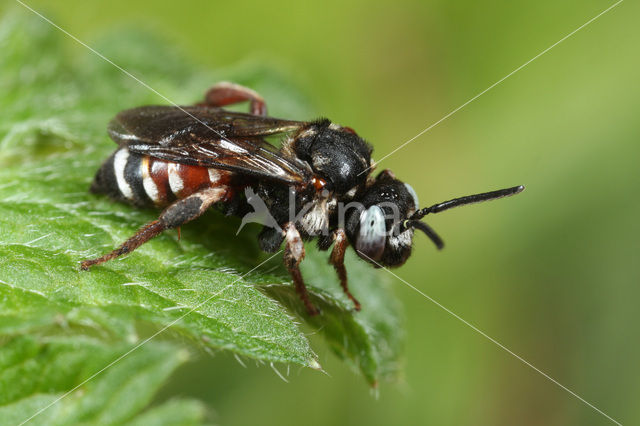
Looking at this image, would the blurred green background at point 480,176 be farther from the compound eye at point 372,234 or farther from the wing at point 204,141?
the compound eye at point 372,234

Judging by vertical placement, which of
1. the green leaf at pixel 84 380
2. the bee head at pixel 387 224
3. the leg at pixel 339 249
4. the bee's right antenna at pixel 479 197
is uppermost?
the bee's right antenna at pixel 479 197

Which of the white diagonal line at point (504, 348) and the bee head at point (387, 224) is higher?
the bee head at point (387, 224)

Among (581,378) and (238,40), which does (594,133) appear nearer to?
(581,378)

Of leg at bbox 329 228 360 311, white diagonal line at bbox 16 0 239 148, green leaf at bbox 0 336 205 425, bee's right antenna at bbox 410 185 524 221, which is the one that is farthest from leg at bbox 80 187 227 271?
bee's right antenna at bbox 410 185 524 221

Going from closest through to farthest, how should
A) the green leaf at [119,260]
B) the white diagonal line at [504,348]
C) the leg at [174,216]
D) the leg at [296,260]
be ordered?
the green leaf at [119,260] < the leg at [174,216] < the leg at [296,260] < the white diagonal line at [504,348]

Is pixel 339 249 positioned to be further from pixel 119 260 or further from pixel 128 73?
pixel 128 73

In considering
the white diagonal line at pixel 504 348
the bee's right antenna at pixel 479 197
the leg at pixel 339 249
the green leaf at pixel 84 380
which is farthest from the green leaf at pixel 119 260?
the white diagonal line at pixel 504 348
